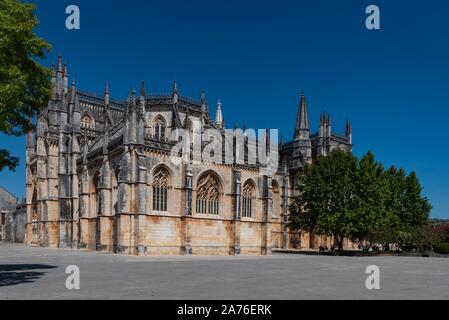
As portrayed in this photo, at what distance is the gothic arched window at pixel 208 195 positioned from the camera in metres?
37.4

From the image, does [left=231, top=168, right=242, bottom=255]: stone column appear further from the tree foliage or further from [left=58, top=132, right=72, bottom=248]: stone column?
[left=58, top=132, right=72, bottom=248]: stone column

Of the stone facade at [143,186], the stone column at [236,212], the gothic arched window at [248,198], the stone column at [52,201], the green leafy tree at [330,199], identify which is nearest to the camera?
the stone facade at [143,186]

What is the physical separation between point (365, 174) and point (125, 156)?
24707mm

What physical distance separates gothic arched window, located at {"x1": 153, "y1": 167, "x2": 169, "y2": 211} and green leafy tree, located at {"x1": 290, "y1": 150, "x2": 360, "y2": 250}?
16.2 meters

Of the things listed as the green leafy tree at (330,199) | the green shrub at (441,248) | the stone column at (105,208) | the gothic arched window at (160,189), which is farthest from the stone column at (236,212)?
the green shrub at (441,248)

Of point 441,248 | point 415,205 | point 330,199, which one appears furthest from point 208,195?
point 415,205

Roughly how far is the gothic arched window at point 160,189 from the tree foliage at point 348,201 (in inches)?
637

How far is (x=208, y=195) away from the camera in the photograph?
1497 inches

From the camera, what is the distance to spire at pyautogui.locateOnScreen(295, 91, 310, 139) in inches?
2458

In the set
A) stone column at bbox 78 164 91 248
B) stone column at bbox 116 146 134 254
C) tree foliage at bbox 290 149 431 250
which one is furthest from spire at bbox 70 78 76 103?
tree foliage at bbox 290 149 431 250

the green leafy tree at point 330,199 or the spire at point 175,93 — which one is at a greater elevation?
the spire at point 175,93

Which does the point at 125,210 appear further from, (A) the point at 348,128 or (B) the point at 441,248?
(A) the point at 348,128

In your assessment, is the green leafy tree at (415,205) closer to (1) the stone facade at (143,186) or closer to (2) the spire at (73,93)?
(1) the stone facade at (143,186)

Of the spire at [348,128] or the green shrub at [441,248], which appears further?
the spire at [348,128]
